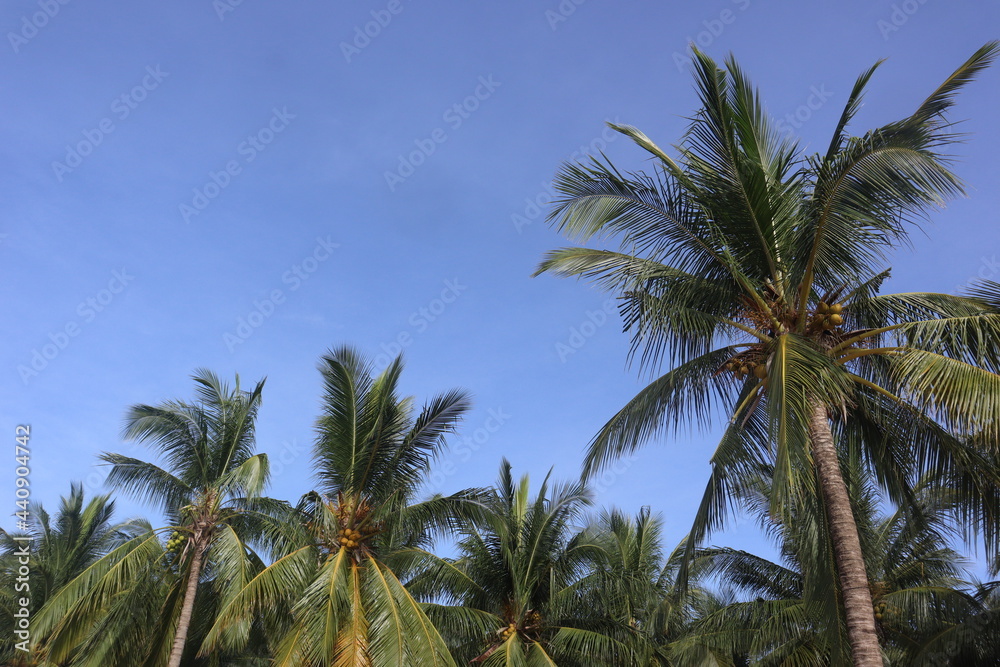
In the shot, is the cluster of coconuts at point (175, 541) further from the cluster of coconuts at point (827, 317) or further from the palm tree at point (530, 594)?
the cluster of coconuts at point (827, 317)

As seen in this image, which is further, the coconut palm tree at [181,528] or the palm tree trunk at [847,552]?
the coconut palm tree at [181,528]

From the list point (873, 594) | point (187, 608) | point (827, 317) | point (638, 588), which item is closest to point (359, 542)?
point (187, 608)

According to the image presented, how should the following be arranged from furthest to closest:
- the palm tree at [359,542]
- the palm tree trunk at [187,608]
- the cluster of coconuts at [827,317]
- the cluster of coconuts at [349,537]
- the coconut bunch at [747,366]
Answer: the palm tree trunk at [187,608] → the cluster of coconuts at [349,537] → the palm tree at [359,542] → the coconut bunch at [747,366] → the cluster of coconuts at [827,317]

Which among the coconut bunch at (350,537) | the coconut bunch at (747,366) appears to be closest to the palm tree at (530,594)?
the coconut bunch at (350,537)

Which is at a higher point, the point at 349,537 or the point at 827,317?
the point at 827,317

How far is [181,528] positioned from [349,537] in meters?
4.86

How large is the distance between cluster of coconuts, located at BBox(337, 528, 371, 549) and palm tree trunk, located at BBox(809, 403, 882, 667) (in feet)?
28.9

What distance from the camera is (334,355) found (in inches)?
621

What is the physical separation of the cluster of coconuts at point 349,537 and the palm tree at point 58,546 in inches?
427

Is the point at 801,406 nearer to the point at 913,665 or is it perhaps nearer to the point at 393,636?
the point at 393,636

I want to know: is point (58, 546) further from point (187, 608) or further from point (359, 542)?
point (359, 542)

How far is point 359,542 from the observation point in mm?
14922

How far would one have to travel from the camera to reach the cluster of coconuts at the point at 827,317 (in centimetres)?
967

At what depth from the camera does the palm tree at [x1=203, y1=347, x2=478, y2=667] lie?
13195 mm
